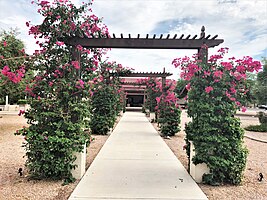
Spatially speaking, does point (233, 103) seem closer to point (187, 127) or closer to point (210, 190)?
point (187, 127)

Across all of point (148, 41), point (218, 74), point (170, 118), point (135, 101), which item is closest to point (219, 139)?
point (218, 74)

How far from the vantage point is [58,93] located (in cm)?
420

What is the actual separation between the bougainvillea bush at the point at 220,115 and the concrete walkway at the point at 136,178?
603 millimetres

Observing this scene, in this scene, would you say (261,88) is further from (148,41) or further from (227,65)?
(148,41)

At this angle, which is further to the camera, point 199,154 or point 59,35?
point 59,35

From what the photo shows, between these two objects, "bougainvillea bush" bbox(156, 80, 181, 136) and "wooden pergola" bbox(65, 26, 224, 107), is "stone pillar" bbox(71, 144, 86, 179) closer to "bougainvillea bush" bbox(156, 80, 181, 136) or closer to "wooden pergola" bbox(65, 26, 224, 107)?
"wooden pergola" bbox(65, 26, 224, 107)

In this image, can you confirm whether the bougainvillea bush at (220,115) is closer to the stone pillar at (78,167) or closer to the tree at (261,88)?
the stone pillar at (78,167)

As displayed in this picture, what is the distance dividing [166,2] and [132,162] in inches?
218

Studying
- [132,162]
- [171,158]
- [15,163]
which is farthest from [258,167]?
[15,163]

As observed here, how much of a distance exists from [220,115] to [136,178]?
1936 millimetres

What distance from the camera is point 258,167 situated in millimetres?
5340

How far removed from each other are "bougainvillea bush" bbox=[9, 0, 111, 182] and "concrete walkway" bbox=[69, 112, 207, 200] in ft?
2.13

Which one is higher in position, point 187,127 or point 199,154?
point 187,127

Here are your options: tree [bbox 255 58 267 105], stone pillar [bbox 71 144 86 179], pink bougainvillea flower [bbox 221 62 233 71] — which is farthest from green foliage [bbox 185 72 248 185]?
tree [bbox 255 58 267 105]
